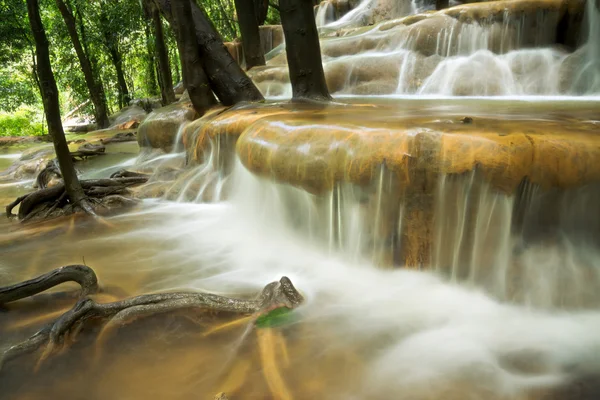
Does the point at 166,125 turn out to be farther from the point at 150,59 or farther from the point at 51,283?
the point at 150,59

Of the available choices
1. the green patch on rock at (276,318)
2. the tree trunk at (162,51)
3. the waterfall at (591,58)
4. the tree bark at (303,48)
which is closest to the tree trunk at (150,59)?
the tree trunk at (162,51)

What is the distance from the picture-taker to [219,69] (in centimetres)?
661

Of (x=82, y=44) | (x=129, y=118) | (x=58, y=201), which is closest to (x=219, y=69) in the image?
(x=58, y=201)

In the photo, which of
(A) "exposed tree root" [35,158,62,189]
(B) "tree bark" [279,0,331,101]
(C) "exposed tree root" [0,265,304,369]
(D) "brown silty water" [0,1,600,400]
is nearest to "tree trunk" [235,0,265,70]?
(B) "tree bark" [279,0,331,101]

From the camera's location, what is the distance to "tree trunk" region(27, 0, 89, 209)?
4.03 m

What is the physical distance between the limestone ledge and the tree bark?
189 centimetres

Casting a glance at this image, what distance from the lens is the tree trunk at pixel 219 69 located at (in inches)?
258

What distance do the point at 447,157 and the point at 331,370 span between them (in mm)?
1579

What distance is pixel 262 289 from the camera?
3.02 m

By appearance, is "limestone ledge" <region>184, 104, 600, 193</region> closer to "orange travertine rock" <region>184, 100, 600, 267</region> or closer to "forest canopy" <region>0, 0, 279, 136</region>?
"orange travertine rock" <region>184, 100, 600, 267</region>

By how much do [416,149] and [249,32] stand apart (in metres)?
8.77

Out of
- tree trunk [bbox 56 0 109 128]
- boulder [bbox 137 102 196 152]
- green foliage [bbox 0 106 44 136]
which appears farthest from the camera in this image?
green foliage [bbox 0 106 44 136]

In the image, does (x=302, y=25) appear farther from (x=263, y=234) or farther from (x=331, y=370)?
(x=331, y=370)

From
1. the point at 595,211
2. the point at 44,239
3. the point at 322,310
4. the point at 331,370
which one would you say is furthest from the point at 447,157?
the point at 44,239
